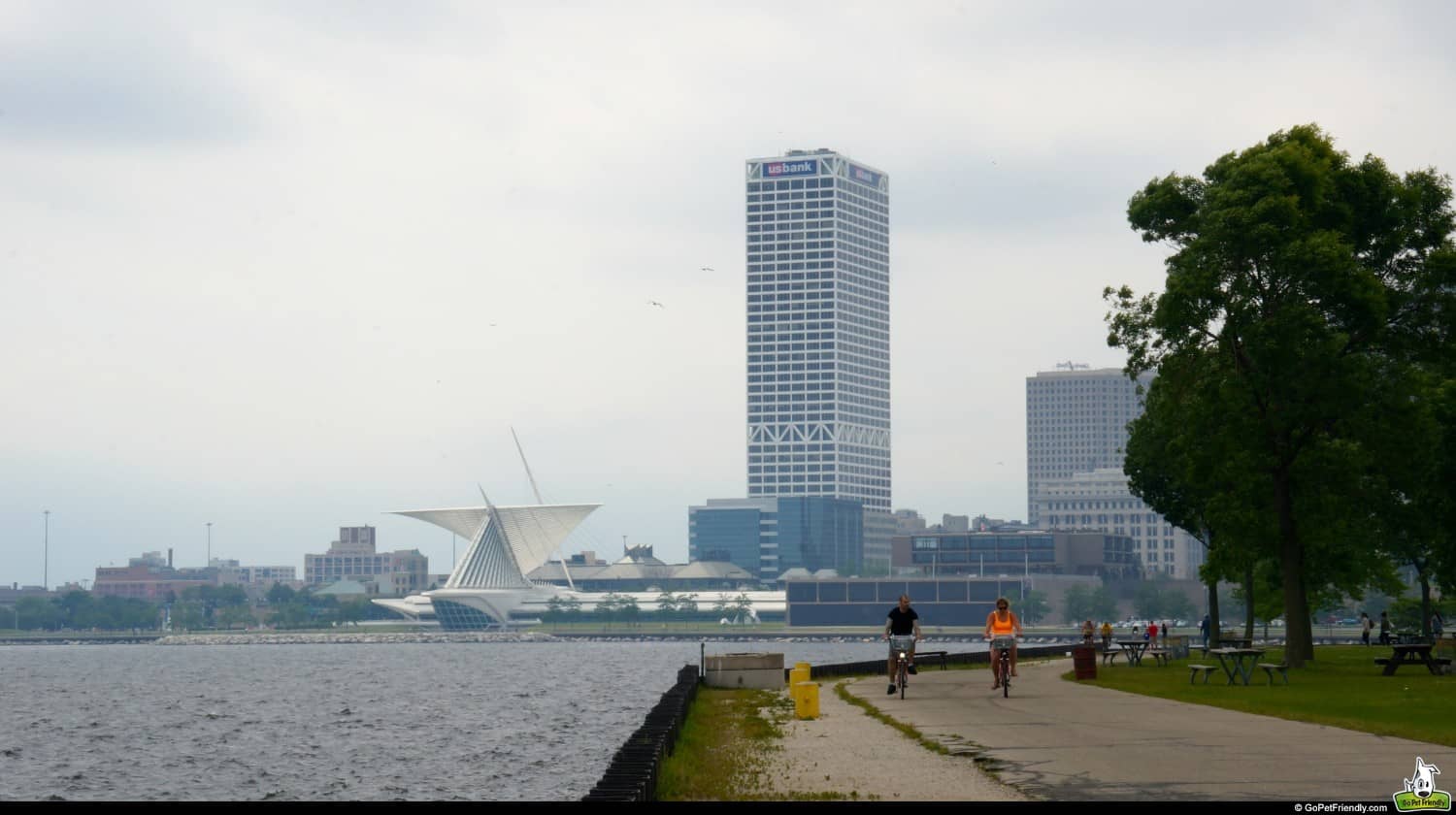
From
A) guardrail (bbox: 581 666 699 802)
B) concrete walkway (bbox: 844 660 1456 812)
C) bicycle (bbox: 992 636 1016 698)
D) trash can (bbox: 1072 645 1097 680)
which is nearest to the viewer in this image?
concrete walkway (bbox: 844 660 1456 812)

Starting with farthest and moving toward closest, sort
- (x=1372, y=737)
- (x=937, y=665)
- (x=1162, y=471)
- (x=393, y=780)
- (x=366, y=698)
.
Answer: (x=366, y=698) < (x=1162, y=471) < (x=937, y=665) < (x=393, y=780) < (x=1372, y=737)

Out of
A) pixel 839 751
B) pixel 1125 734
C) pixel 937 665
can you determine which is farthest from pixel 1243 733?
pixel 937 665

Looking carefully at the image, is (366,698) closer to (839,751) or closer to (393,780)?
(393,780)

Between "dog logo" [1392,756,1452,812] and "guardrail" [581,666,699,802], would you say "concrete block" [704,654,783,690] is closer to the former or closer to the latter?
"guardrail" [581,666,699,802]

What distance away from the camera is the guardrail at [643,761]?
18.3m

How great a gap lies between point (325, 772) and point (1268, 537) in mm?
26168

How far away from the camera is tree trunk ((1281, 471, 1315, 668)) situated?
153 feet

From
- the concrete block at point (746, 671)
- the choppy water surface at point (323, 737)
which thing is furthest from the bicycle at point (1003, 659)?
the concrete block at point (746, 671)

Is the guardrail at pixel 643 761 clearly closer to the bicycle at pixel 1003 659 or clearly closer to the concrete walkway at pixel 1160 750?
the concrete walkway at pixel 1160 750

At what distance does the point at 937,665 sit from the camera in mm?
56156

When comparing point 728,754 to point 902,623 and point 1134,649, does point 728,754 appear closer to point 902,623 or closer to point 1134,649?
point 902,623

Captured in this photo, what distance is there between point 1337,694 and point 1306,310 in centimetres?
1310

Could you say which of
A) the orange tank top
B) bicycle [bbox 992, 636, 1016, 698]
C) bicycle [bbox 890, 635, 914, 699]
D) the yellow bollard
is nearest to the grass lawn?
bicycle [bbox 992, 636, 1016, 698]

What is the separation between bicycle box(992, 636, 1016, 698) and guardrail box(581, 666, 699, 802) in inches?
271
